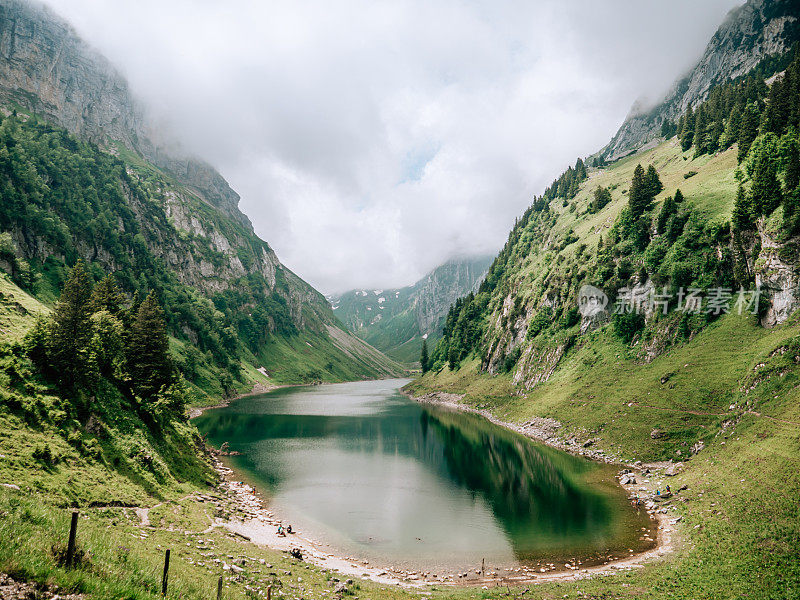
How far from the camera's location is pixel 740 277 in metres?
64.5

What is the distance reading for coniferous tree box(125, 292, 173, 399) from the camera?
4856 centimetres

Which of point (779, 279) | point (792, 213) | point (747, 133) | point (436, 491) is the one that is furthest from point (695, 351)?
point (747, 133)

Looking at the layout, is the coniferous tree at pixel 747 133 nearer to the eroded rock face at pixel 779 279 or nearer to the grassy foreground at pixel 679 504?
the eroded rock face at pixel 779 279

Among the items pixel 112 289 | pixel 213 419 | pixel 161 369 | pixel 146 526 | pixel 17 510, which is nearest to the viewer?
pixel 17 510

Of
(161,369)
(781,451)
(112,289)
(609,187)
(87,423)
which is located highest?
(609,187)

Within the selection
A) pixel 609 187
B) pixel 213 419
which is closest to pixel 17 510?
pixel 213 419

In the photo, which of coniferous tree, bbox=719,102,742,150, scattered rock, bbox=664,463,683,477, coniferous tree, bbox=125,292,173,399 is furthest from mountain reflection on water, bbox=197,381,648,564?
coniferous tree, bbox=719,102,742,150

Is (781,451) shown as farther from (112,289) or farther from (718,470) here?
(112,289)

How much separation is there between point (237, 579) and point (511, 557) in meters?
23.3

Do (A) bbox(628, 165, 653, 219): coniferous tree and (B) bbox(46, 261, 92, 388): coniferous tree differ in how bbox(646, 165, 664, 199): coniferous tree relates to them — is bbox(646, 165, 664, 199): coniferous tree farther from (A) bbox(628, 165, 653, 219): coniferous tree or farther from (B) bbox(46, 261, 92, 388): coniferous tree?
(B) bbox(46, 261, 92, 388): coniferous tree

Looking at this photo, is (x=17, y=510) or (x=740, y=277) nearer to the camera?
(x=17, y=510)

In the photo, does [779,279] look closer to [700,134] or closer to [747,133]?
[747,133]

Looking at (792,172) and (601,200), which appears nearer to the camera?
(792,172)

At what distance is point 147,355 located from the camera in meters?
49.7
